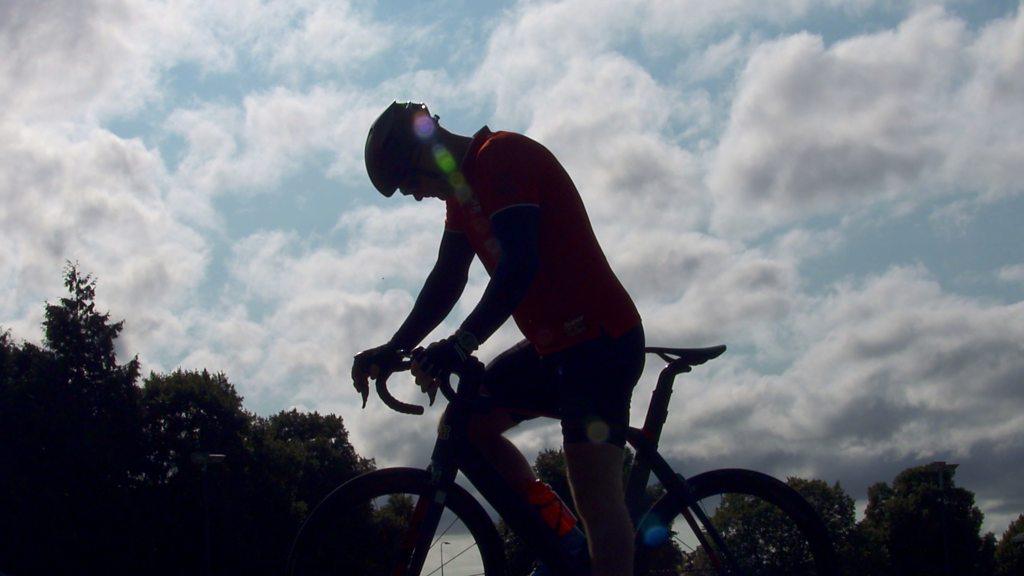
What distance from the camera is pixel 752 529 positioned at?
477cm

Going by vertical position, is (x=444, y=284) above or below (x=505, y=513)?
above

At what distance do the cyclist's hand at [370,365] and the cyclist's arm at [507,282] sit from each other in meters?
0.46

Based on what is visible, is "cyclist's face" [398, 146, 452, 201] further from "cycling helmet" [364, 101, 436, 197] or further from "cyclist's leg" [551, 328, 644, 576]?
"cyclist's leg" [551, 328, 644, 576]

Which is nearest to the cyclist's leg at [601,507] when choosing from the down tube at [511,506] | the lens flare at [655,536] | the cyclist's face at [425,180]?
the down tube at [511,506]

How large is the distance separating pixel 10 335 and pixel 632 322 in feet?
160

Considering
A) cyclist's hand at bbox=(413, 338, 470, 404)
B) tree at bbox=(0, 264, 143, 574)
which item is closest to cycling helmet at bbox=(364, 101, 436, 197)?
cyclist's hand at bbox=(413, 338, 470, 404)

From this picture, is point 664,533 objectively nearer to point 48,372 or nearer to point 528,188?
point 528,188

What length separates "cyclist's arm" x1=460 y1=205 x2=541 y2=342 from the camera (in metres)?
4.00

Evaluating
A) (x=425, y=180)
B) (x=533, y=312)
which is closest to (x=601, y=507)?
(x=533, y=312)

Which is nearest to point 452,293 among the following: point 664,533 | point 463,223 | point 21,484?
point 463,223

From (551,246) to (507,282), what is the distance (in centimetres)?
36

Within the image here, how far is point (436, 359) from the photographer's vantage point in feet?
12.9

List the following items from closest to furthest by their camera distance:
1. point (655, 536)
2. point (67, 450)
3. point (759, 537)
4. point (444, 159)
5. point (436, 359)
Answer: point (436, 359), point (444, 159), point (655, 536), point (759, 537), point (67, 450)

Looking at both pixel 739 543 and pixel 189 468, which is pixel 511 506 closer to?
pixel 739 543
